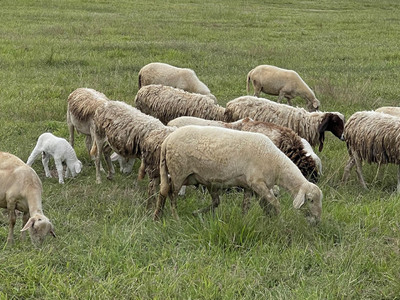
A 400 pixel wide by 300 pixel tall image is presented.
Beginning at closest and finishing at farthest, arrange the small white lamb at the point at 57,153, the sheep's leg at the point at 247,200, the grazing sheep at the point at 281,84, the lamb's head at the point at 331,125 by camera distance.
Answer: the sheep's leg at the point at 247,200, the small white lamb at the point at 57,153, the lamb's head at the point at 331,125, the grazing sheep at the point at 281,84

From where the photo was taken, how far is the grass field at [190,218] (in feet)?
14.9

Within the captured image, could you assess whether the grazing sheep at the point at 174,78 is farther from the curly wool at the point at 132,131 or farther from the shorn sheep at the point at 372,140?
the shorn sheep at the point at 372,140

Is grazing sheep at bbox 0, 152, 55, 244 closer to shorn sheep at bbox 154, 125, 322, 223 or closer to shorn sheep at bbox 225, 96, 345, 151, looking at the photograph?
shorn sheep at bbox 154, 125, 322, 223

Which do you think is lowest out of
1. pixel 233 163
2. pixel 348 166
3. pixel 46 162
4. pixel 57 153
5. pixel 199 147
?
pixel 46 162

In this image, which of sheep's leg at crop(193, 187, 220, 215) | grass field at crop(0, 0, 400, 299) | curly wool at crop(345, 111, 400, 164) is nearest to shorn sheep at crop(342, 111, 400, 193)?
curly wool at crop(345, 111, 400, 164)

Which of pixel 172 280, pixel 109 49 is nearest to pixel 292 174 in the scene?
pixel 172 280

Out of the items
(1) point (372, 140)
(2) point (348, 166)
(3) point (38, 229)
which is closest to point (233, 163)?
(3) point (38, 229)

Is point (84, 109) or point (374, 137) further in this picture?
point (84, 109)

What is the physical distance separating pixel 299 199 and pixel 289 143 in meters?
1.79

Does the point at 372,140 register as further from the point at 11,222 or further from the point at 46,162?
the point at 11,222

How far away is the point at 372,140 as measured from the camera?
25.0 ft

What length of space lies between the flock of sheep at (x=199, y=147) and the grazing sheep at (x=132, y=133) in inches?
0.5

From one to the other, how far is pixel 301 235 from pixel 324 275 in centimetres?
74

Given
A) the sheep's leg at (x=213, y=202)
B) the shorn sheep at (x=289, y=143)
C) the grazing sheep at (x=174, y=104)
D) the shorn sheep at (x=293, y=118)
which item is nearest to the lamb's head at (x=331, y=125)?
the shorn sheep at (x=293, y=118)
